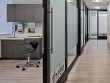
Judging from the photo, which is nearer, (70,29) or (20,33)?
(70,29)

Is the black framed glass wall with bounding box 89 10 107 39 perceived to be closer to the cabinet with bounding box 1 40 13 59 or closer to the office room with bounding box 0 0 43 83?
the office room with bounding box 0 0 43 83

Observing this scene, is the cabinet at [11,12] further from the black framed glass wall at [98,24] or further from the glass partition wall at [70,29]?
the black framed glass wall at [98,24]

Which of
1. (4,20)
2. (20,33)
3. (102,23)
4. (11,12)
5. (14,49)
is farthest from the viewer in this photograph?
(102,23)

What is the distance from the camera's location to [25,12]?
11.0 m

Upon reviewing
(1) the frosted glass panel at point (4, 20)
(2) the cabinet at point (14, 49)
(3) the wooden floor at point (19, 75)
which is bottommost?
(3) the wooden floor at point (19, 75)

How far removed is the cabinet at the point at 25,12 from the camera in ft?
35.9

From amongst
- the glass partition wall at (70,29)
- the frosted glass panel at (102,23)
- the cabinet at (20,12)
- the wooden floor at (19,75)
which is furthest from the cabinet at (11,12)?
the frosted glass panel at (102,23)

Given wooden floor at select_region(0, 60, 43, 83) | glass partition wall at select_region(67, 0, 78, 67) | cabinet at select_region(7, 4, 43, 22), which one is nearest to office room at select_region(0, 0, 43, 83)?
cabinet at select_region(7, 4, 43, 22)

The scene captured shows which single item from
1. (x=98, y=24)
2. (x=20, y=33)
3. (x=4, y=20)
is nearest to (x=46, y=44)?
(x=4, y=20)

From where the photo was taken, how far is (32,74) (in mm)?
7098

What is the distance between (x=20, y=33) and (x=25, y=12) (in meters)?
1.24

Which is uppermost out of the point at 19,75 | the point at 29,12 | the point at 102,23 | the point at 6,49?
the point at 102,23

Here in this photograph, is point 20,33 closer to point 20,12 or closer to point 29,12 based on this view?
point 20,12

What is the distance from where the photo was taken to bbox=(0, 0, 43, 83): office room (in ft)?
30.2
